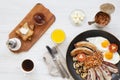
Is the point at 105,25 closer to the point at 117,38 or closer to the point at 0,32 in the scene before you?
the point at 117,38

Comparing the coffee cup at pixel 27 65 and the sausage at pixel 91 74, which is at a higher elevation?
the coffee cup at pixel 27 65

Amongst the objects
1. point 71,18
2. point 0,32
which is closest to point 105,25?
point 71,18

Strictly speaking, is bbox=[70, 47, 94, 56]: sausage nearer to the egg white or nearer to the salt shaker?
the egg white

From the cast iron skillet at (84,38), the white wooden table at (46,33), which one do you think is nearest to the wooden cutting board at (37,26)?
the white wooden table at (46,33)

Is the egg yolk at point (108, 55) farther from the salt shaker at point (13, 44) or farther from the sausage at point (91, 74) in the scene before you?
the salt shaker at point (13, 44)

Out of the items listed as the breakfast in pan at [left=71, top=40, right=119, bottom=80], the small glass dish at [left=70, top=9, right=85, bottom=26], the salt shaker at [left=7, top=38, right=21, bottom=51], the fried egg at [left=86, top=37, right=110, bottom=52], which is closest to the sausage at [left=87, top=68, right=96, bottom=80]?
the breakfast in pan at [left=71, top=40, right=119, bottom=80]

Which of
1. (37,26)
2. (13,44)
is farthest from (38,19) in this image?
(13,44)

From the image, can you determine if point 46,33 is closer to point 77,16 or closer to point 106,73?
point 77,16
